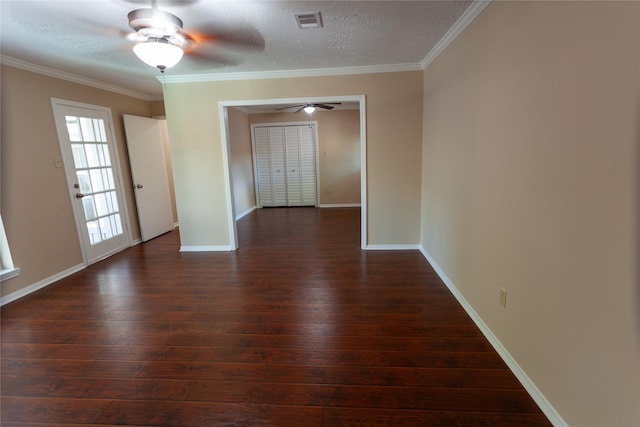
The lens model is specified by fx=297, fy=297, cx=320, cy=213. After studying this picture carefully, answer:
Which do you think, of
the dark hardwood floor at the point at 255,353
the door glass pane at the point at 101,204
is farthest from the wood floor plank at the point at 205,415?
the door glass pane at the point at 101,204

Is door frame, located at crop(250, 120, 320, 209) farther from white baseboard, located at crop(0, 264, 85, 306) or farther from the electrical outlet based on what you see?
the electrical outlet

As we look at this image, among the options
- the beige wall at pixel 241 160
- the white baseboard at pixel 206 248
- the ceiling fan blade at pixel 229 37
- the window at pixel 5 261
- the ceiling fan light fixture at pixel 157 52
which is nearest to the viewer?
the ceiling fan light fixture at pixel 157 52

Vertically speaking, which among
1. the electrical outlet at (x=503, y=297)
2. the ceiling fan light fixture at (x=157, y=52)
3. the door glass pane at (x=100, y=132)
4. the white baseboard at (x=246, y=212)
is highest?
the ceiling fan light fixture at (x=157, y=52)

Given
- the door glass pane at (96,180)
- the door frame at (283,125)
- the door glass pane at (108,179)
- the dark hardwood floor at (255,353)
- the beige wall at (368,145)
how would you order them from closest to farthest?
the dark hardwood floor at (255,353) → the beige wall at (368,145) → the door glass pane at (96,180) → the door glass pane at (108,179) → the door frame at (283,125)

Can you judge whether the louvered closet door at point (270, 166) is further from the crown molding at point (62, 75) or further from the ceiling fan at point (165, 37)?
the ceiling fan at point (165, 37)

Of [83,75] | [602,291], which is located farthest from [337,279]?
[83,75]

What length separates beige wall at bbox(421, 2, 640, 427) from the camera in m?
1.07

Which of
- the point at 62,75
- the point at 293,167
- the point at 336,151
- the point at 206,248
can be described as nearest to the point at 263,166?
the point at 293,167

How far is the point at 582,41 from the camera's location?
1.23 m

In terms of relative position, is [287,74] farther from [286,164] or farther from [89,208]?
[286,164]

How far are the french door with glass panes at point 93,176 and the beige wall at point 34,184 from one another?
111 millimetres

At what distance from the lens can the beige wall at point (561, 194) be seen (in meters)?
1.07

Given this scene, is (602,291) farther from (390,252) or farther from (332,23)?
(390,252)

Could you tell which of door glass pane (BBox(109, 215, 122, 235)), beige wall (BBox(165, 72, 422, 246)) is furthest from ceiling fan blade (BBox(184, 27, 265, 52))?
door glass pane (BBox(109, 215, 122, 235))
